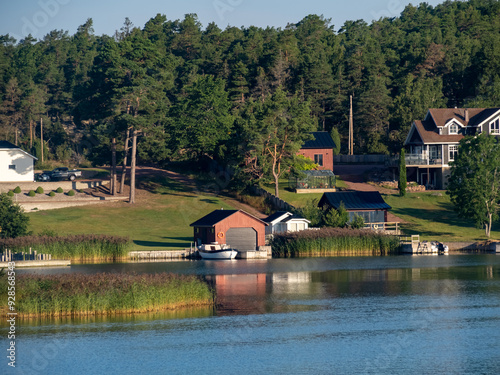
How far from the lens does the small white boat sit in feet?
234

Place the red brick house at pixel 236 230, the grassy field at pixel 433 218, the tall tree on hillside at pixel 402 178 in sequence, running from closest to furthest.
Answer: the red brick house at pixel 236 230, the grassy field at pixel 433 218, the tall tree on hillside at pixel 402 178

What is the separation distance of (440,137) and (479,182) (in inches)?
932

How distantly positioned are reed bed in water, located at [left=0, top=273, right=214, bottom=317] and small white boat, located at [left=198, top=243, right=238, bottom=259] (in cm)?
2866

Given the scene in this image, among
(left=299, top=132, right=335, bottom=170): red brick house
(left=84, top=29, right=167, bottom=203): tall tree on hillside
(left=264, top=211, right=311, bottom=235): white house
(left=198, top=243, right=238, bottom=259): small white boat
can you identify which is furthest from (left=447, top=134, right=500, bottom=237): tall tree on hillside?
(left=84, top=29, right=167, bottom=203): tall tree on hillside

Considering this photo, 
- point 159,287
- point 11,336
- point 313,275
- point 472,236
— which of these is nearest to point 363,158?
point 472,236

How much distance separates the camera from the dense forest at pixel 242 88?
316ft

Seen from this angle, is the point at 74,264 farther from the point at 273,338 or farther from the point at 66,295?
the point at 273,338

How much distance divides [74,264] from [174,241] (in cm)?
1635

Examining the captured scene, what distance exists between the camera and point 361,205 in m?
82.3

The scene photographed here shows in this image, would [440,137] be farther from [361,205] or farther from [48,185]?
[48,185]

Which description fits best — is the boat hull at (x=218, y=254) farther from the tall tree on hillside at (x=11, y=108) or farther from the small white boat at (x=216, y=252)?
the tall tree on hillside at (x=11, y=108)

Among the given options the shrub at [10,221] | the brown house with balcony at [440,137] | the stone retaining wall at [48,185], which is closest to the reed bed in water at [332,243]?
the shrub at [10,221]

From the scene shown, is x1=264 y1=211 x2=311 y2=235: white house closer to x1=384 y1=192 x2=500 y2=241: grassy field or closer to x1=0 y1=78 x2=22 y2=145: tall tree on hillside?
x1=384 y1=192 x2=500 y2=241: grassy field

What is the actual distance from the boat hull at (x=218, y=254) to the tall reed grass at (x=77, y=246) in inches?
273
